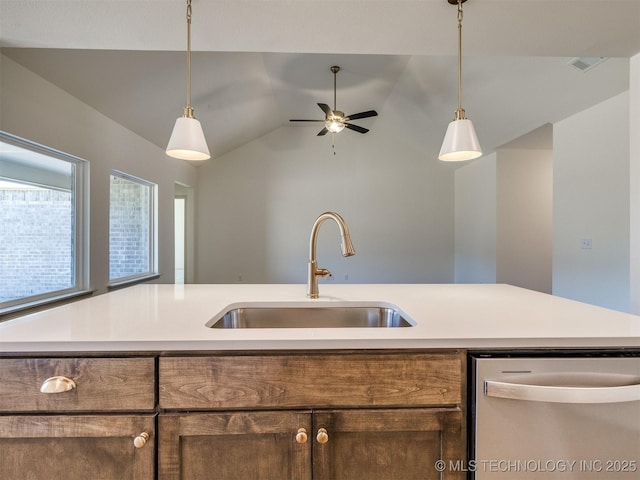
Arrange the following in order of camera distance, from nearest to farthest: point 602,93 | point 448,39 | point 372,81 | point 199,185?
point 448,39, point 602,93, point 372,81, point 199,185

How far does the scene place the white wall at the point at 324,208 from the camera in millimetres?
5840

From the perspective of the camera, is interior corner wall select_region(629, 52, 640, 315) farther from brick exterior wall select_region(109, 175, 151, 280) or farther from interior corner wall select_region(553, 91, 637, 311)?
brick exterior wall select_region(109, 175, 151, 280)

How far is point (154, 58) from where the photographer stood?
264 centimetres

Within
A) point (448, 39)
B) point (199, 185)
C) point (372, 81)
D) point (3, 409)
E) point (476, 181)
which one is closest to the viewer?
point (3, 409)

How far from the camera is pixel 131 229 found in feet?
12.2

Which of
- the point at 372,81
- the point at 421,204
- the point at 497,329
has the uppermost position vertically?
the point at 372,81

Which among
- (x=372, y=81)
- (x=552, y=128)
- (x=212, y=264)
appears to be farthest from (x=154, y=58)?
(x=552, y=128)

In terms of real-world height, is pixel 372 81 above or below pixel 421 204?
above

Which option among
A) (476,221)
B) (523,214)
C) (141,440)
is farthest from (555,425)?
(476,221)

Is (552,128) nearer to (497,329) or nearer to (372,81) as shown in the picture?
(372,81)

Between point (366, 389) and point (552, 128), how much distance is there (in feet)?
13.8

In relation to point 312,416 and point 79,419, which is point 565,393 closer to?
point 312,416

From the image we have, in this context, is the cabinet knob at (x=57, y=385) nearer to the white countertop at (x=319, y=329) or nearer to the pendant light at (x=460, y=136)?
the white countertop at (x=319, y=329)

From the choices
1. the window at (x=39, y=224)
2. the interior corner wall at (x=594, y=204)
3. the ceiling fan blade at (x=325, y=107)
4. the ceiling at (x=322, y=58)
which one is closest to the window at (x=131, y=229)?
the window at (x=39, y=224)
